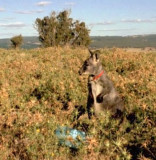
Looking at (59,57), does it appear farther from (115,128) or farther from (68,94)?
(115,128)

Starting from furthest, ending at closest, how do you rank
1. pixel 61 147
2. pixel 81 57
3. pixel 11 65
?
pixel 81 57 < pixel 11 65 < pixel 61 147

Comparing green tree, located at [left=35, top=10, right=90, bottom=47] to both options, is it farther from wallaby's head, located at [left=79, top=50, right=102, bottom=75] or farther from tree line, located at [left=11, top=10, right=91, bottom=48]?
wallaby's head, located at [left=79, top=50, right=102, bottom=75]

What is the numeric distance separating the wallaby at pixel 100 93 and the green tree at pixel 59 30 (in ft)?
167

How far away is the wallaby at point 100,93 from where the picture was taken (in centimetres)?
727

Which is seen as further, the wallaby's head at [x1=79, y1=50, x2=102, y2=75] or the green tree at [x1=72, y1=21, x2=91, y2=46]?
the green tree at [x1=72, y1=21, x2=91, y2=46]

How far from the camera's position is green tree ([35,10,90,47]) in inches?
2322

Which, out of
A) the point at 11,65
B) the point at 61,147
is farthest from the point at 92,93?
the point at 11,65

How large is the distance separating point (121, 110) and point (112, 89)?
1.94 ft

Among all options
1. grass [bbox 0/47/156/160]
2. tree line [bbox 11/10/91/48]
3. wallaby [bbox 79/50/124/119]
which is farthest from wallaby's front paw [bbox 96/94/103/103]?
tree line [bbox 11/10/91/48]

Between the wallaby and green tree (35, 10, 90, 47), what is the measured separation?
5093 centimetres

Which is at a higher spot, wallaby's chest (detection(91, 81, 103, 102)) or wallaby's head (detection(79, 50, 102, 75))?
wallaby's head (detection(79, 50, 102, 75))

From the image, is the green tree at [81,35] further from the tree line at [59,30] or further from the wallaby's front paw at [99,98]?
the wallaby's front paw at [99,98]

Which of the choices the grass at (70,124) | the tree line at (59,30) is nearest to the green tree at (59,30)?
the tree line at (59,30)

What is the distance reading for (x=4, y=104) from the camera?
709 centimetres
